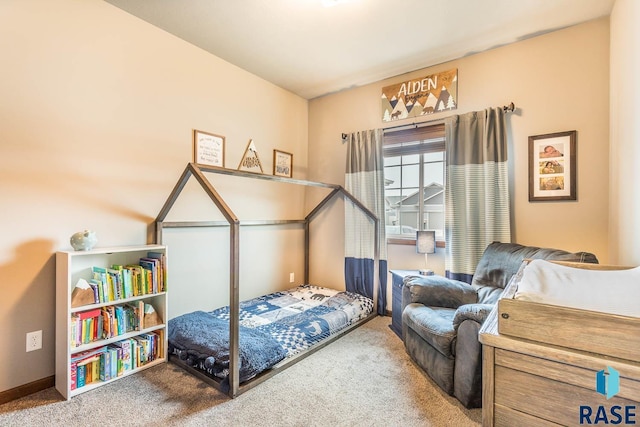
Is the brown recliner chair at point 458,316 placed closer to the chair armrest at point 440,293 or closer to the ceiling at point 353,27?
the chair armrest at point 440,293

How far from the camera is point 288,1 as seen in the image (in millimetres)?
2242

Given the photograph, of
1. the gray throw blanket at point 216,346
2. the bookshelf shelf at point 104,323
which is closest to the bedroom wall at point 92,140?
the bookshelf shelf at point 104,323

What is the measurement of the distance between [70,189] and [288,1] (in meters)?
2.07

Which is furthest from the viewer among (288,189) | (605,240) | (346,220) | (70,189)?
(288,189)

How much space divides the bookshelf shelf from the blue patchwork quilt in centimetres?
24

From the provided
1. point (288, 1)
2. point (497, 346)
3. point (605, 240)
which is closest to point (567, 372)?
point (497, 346)

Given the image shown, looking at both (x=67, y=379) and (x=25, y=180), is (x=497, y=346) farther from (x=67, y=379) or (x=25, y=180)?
(x=25, y=180)

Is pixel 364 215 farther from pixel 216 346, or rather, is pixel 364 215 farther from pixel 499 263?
pixel 216 346

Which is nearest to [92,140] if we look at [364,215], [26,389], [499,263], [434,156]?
[26,389]

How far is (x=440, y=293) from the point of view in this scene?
2432mm

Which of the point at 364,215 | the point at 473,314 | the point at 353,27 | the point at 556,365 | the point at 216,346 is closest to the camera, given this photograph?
the point at 556,365

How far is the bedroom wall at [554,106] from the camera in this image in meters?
2.39

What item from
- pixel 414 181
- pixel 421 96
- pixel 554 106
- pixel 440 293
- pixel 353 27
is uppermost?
pixel 353 27

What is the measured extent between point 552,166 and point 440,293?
56.7 inches
